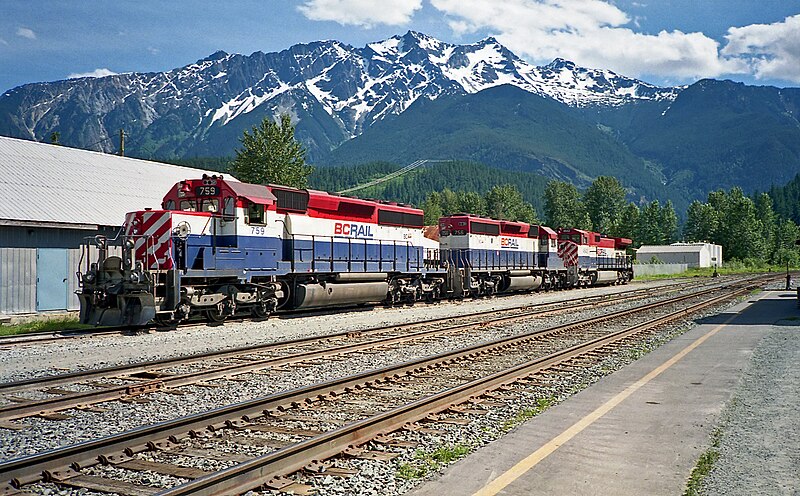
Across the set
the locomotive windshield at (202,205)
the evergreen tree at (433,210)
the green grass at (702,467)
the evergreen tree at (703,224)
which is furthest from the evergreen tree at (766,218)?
the green grass at (702,467)

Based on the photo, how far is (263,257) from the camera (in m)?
20.3

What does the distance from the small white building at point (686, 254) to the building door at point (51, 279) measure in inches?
3800

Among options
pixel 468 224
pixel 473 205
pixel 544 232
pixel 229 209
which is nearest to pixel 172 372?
pixel 229 209

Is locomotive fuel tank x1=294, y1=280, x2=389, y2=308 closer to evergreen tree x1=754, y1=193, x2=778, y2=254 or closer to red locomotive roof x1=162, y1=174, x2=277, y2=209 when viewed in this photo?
red locomotive roof x1=162, y1=174, x2=277, y2=209

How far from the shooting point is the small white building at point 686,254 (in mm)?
108562

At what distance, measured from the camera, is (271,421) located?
26.0 ft

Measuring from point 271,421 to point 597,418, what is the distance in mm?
3931

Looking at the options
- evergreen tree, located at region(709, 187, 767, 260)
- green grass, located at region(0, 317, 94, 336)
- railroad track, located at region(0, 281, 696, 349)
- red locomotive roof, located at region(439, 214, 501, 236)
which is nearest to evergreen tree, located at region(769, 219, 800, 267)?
evergreen tree, located at region(709, 187, 767, 260)

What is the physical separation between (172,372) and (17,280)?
12834 mm

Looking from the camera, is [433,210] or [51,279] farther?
[433,210]

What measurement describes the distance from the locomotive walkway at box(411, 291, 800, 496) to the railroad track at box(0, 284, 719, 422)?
5255 millimetres

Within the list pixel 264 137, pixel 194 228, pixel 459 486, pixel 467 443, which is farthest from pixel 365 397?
pixel 264 137

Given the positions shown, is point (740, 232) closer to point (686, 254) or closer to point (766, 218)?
point (686, 254)

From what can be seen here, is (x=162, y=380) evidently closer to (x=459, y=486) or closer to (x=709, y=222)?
(x=459, y=486)
